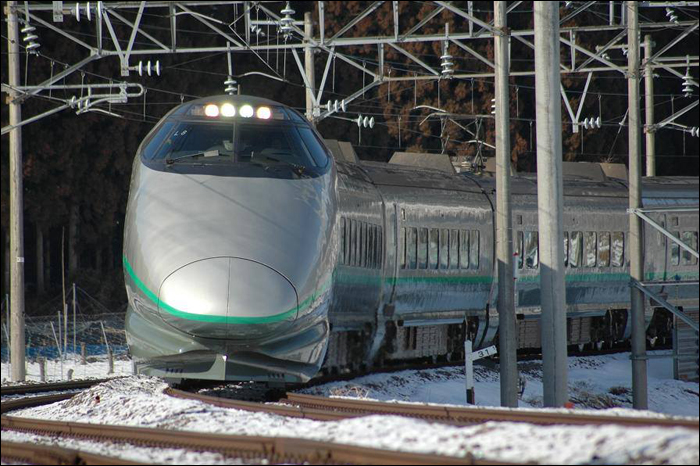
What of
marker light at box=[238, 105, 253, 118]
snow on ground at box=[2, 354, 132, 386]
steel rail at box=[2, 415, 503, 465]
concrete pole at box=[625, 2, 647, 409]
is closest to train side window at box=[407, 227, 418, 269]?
concrete pole at box=[625, 2, 647, 409]

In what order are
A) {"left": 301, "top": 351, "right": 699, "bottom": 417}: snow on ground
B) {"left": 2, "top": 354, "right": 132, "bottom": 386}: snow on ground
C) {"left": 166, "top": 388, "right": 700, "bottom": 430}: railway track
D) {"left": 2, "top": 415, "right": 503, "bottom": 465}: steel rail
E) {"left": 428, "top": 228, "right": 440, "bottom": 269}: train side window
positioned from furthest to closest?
{"left": 2, "top": 354, "right": 132, "bottom": 386}: snow on ground → {"left": 428, "top": 228, "right": 440, "bottom": 269}: train side window → {"left": 301, "top": 351, "right": 699, "bottom": 417}: snow on ground → {"left": 166, "top": 388, "right": 700, "bottom": 430}: railway track → {"left": 2, "top": 415, "right": 503, "bottom": 465}: steel rail

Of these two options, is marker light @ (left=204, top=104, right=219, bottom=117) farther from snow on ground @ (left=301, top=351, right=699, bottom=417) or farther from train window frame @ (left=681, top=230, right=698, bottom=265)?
train window frame @ (left=681, top=230, right=698, bottom=265)

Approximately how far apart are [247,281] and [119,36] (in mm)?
31091

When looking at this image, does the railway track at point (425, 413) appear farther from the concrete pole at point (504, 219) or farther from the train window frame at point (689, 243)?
the train window frame at point (689, 243)

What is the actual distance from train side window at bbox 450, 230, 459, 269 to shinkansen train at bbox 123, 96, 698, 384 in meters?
0.45

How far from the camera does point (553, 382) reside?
15477mm

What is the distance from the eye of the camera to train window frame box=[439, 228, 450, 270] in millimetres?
23453

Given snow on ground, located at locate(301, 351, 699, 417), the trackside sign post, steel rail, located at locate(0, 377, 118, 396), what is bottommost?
snow on ground, located at locate(301, 351, 699, 417)

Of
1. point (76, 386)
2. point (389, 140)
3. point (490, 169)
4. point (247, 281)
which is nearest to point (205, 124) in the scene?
point (247, 281)

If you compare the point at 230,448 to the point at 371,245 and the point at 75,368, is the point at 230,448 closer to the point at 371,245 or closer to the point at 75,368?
the point at 371,245

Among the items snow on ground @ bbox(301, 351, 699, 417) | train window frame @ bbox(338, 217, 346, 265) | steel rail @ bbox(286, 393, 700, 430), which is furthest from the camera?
snow on ground @ bbox(301, 351, 699, 417)

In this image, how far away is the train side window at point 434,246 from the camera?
23.0m

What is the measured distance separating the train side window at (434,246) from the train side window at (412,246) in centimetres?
67

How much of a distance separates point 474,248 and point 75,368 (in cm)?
1107
